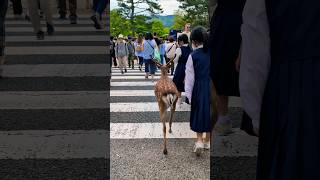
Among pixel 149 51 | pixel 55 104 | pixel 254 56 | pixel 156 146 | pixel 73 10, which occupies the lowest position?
pixel 156 146

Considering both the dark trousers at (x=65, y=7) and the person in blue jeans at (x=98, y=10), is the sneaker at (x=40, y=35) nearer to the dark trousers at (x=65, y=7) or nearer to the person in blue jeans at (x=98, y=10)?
the dark trousers at (x=65, y=7)

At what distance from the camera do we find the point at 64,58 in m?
5.05

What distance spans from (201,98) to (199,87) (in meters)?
0.13

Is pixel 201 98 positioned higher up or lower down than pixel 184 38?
lower down

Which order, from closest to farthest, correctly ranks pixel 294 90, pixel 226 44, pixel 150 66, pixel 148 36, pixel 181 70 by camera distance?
pixel 294 90 → pixel 226 44 → pixel 181 70 → pixel 148 36 → pixel 150 66

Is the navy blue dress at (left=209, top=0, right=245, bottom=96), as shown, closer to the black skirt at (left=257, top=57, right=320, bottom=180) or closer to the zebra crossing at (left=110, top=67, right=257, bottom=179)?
the zebra crossing at (left=110, top=67, right=257, bottom=179)

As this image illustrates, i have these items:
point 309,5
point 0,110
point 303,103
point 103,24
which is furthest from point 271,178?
point 0,110

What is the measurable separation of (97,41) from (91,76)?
43cm

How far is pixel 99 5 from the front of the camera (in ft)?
13.0

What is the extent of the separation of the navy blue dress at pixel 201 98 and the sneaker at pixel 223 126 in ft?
5.81

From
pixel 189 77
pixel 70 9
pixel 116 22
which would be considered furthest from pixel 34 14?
pixel 116 22

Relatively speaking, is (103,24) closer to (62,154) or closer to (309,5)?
(62,154)

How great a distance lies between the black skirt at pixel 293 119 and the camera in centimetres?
135

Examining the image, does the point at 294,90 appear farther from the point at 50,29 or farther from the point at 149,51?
the point at 149,51
